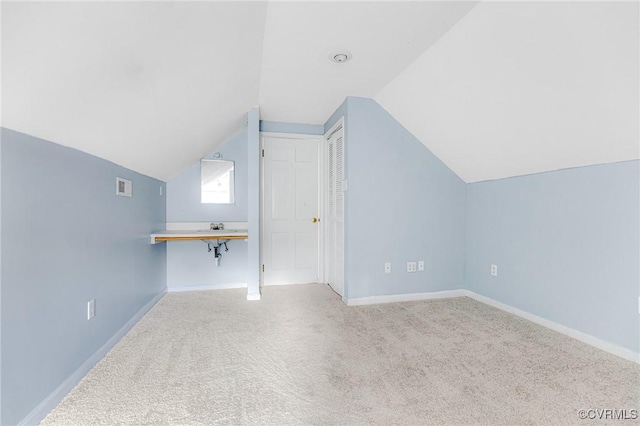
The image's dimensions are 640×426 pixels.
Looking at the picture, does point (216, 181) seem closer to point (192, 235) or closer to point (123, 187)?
point (192, 235)

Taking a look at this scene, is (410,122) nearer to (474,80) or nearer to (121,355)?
(474,80)

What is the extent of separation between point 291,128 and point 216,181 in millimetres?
1181

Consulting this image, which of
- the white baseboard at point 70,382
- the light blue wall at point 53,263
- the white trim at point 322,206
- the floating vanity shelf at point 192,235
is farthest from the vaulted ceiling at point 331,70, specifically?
the white baseboard at point 70,382

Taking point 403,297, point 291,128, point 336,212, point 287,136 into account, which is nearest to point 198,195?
point 287,136

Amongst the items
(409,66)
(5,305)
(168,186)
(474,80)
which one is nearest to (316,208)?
(168,186)

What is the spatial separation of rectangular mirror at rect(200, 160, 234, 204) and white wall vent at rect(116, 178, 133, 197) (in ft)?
4.07

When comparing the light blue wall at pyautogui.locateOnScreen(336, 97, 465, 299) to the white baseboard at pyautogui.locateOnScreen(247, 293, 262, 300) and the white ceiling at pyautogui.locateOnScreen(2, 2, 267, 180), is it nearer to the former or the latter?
the white baseboard at pyautogui.locateOnScreen(247, 293, 262, 300)

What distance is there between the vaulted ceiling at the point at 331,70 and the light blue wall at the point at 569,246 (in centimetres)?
18

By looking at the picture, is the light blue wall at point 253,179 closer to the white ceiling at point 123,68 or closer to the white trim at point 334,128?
the white ceiling at point 123,68

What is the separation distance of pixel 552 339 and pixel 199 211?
378 cm

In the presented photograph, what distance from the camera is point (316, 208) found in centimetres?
414

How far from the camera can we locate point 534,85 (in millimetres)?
1957

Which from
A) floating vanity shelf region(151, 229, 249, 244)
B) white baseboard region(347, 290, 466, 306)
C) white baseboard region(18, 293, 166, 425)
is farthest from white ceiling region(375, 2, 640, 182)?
white baseboard region(18, 293, 166, 425)

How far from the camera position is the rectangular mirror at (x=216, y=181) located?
151 inches
